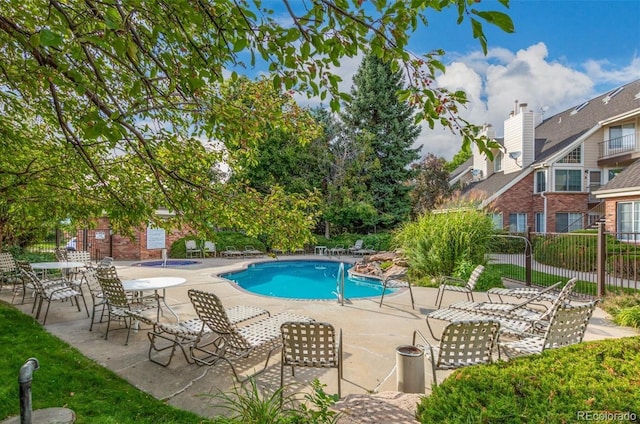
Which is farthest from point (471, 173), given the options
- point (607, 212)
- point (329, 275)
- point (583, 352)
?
point (583, 352)

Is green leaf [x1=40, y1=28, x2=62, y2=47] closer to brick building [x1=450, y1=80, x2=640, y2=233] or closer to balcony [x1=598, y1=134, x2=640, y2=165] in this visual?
brick building [x1=450, y1=80, x2=640, y2=233]

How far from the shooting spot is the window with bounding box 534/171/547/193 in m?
20.8

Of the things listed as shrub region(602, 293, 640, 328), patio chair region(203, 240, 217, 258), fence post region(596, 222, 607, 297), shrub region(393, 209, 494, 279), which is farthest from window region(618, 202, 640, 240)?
patio chair region(203, 240, 217, 258)

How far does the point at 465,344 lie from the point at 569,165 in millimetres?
21642

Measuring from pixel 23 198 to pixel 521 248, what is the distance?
17.0 metres

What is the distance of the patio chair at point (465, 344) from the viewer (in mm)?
3434

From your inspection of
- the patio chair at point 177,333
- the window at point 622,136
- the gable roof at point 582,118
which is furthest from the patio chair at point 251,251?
the window at point 622,136

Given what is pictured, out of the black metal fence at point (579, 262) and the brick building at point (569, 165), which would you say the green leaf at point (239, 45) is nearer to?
the black metal fence at point (579, 262)

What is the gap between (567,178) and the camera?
2044cm

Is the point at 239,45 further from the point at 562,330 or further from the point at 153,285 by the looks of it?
the point at 153,285

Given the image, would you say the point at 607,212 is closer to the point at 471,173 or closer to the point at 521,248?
the point at 521,248

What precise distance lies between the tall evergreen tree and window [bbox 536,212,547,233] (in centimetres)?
779

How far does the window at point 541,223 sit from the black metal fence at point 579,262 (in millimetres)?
8069

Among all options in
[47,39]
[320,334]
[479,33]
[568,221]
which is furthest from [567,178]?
[47,39]
